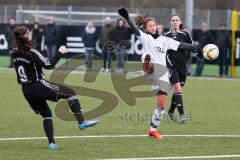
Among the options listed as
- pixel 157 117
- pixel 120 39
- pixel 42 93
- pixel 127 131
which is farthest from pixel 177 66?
pixel 120 39

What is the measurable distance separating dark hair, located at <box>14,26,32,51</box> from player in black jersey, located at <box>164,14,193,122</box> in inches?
175

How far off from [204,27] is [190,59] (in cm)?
147

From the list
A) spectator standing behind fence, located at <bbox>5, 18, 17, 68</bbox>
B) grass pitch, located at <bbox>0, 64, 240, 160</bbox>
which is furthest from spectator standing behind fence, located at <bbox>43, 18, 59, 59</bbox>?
grass pitch, located at <bbox>0, 64, 240, 160</bbox>

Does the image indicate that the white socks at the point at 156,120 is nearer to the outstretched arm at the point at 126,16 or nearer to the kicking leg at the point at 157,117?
the kicking leg at the point at 157,117

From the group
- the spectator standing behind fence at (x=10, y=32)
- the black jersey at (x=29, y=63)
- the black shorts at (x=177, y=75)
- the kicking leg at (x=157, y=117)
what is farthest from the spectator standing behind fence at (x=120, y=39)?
the black jersey at (x=29, y=63)

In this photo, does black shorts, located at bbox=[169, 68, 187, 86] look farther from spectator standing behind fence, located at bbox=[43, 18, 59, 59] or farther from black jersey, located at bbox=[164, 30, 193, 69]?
spectator standing behind fence, located at bbox=[43, 18, 59, 59]

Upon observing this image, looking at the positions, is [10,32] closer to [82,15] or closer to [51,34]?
[51,34]

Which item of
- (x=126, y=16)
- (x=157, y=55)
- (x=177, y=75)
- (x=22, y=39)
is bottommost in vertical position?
(x=177, y=75)

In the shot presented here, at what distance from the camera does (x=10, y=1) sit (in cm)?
5688

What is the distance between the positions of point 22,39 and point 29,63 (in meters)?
0.37

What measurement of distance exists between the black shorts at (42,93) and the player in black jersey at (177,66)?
4046 mm

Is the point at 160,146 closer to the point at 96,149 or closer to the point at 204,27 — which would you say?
the point at 96,149

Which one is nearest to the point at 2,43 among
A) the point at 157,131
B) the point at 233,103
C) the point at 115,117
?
the point at 233,103

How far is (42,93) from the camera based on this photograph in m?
11.0
